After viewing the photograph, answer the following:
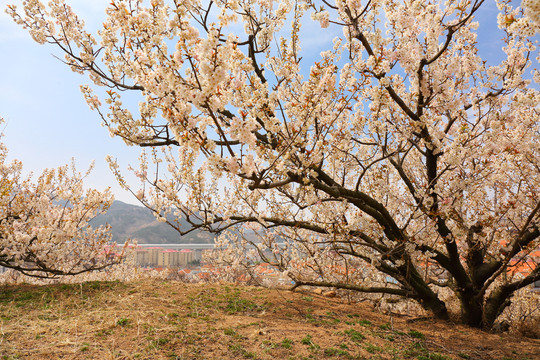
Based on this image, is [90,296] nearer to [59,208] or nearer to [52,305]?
[52,305]

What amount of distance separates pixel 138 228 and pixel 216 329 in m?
60.5

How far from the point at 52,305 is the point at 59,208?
4.66 m

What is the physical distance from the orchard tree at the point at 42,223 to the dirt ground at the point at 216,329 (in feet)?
3.16

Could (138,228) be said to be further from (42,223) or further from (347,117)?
(347,117)

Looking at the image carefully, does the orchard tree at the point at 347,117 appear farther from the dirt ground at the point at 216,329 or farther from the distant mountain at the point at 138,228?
the distant mountain at the point at 138,228

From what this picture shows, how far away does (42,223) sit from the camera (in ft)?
29.2

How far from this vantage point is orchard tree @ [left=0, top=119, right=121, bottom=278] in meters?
8.14

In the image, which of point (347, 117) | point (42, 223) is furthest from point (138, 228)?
point (347, 117)

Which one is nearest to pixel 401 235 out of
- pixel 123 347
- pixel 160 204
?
pixel 160 204

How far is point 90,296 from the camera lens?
7285 mm

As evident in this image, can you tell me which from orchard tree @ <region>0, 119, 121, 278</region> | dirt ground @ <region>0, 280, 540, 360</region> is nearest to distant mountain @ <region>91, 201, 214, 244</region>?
orchard tree @ <region>0, 119, 121, 278</region>

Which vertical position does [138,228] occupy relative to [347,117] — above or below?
below

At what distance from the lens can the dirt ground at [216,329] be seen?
443 centimetres

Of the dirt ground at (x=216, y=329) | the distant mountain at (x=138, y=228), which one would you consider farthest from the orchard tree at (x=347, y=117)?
the distant mountain at (x=138, y=228)
